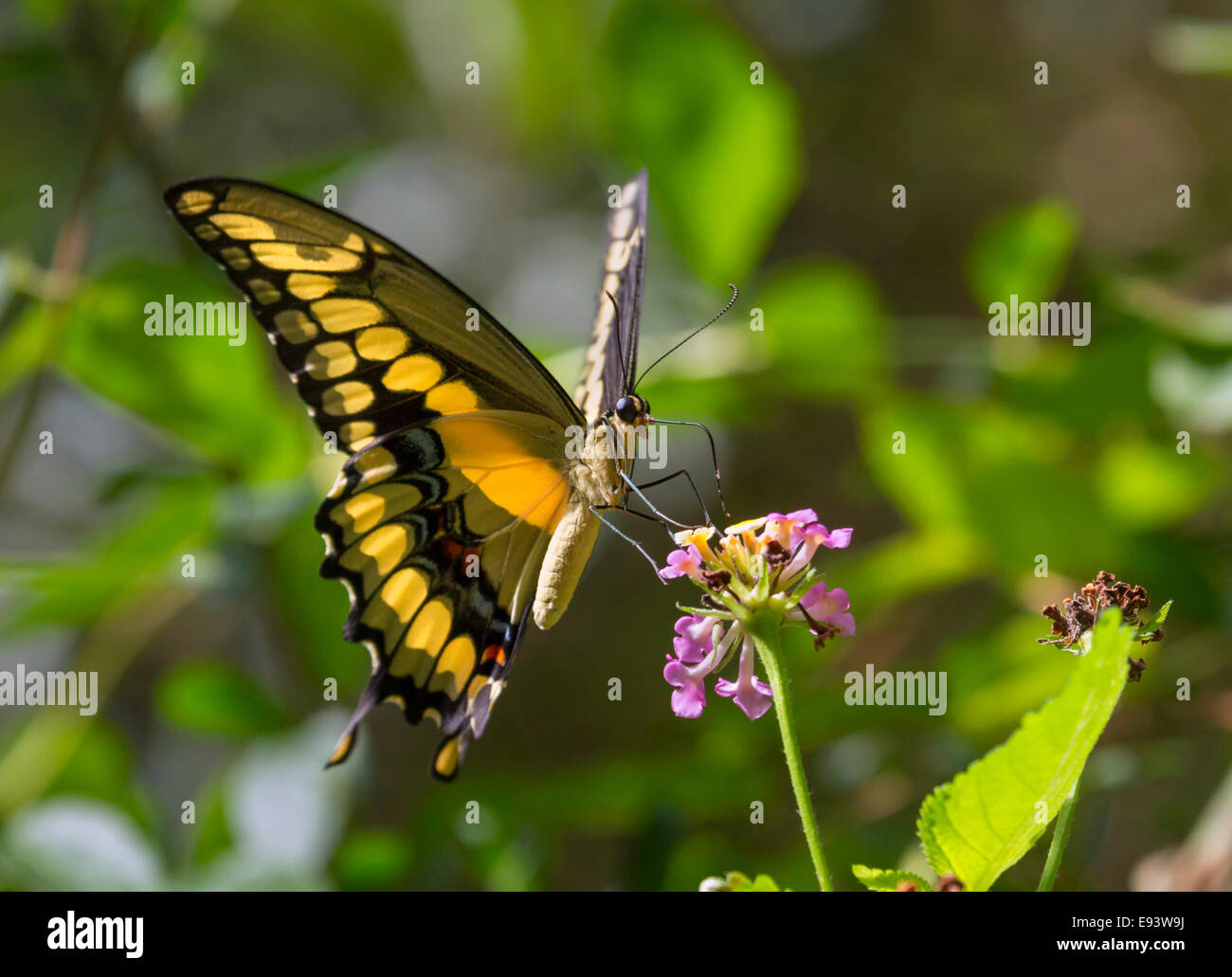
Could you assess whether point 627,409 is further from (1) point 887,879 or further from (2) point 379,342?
(1) point 887,879

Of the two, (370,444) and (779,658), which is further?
(370,444)

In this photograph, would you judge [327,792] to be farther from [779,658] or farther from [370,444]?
[779,658]

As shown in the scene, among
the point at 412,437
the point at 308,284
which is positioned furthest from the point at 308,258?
the point at 412,437

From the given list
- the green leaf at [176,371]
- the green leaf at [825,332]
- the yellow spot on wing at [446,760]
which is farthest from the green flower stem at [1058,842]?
the green leaf at [176,371]

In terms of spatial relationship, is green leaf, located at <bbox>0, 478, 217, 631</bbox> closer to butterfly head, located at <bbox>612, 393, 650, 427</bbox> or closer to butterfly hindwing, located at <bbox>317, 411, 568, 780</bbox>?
butterfly hindwing, located at <bbox>317, 411, 568, 780</bbox>

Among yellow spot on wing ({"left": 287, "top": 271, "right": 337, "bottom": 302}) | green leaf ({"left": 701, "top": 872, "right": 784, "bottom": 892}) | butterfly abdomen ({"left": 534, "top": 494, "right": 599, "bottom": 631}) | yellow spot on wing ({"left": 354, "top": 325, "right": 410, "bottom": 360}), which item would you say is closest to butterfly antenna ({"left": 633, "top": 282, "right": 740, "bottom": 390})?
butterfly abdomen ({"left": 534, "top": 494, "right": 599, "bottom": 631})
